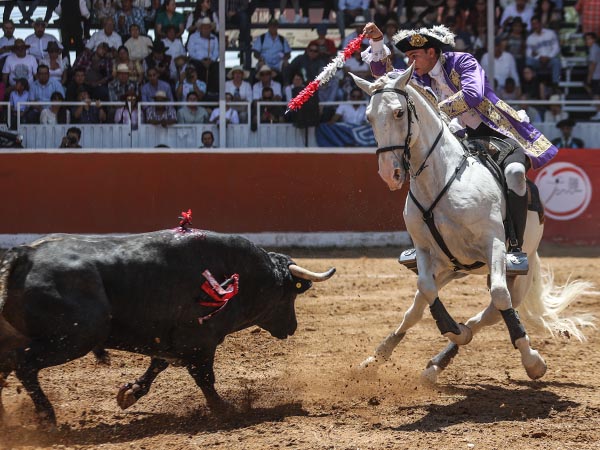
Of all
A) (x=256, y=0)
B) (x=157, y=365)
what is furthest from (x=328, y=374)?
(x=256, y=0)

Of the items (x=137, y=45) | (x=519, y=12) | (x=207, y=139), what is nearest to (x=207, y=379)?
(x=207, y=139)

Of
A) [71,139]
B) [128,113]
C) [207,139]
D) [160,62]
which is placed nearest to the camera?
[71,139]

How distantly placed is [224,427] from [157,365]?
0.72m

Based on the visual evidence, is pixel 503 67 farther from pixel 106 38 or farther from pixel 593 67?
pixel 106 38

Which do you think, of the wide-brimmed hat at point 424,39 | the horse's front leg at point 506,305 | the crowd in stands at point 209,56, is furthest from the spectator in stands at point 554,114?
the horse's front leg at point 506,305

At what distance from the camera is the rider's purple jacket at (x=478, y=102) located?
6371 mm

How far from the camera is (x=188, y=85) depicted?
1382 centimetres

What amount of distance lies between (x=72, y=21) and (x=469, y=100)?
921cm

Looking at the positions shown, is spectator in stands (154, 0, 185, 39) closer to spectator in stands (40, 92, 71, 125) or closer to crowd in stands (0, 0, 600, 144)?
crowd in stands (0, 0, 600, 144)

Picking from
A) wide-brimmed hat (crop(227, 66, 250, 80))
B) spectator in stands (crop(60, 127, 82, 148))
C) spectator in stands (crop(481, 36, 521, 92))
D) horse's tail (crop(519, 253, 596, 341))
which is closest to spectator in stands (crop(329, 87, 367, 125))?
wide-brimmed hat (crop(227, 66, 250, 80))

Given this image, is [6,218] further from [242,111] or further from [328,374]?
[328,374]

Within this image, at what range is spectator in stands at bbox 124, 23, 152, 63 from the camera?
13.9 m

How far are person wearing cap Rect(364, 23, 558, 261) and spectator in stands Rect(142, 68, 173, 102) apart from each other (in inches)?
294

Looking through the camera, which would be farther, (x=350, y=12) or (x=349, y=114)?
(x=350, y=12)
